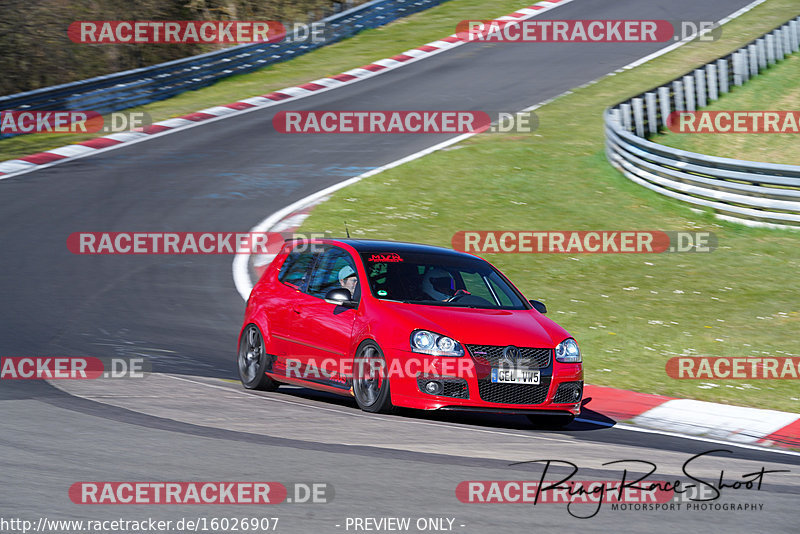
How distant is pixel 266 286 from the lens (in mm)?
10953

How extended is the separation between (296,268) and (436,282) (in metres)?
1.52

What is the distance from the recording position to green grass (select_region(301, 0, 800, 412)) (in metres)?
12.5

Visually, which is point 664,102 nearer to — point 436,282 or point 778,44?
point 778,44

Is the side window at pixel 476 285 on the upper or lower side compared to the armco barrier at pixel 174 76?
upper

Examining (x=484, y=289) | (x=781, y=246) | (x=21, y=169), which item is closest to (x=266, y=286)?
(x=484, y=289)

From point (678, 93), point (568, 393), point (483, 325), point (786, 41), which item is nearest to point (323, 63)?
point (678, 93)

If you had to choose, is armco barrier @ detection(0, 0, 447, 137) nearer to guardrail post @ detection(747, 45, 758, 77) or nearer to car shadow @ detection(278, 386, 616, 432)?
→ guardrail post @ detection(747, 45, 758, 77)

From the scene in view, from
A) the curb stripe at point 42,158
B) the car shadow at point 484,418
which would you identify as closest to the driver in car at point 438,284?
the car shadow at point 484,418

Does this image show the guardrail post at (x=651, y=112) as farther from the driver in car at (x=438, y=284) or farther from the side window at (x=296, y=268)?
the driver in car at (x=438, y=284)

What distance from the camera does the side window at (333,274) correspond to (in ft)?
33.1

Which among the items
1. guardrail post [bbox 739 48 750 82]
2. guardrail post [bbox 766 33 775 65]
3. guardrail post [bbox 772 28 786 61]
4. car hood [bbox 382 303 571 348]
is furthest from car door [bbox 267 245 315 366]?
guardrail post [bbox 772 28 786 61]

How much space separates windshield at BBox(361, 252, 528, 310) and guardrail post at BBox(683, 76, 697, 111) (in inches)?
752

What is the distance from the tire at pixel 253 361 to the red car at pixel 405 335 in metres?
0.01

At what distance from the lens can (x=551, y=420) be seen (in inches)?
380
